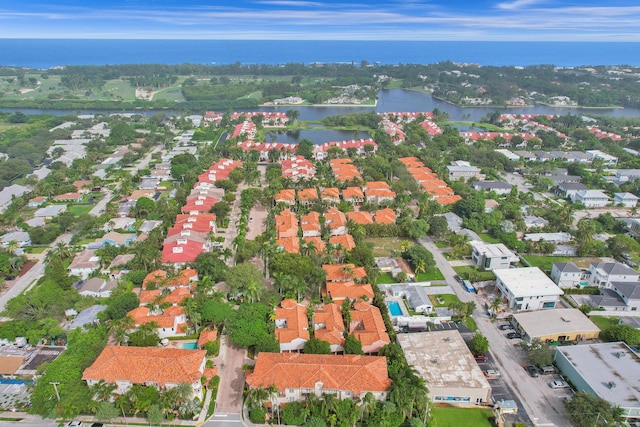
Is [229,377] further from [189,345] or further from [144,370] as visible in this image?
[144,370]

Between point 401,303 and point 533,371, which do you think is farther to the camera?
point 401,303

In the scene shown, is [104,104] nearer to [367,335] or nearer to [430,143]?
[430,143]

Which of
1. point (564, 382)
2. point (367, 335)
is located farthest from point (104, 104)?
point (564, 382)

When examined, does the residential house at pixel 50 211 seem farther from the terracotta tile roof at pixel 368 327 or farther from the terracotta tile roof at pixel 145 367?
the terracotta tile roof at pixel 368 327

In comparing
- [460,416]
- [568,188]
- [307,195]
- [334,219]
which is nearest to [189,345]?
[460,416]

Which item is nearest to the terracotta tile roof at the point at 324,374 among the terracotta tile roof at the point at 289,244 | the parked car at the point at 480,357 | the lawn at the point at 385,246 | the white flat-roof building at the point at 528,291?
the parked car at the point at 480,357

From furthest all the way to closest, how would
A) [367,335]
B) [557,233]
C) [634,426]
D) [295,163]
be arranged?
1. [295,163]
2. [557,233]
3. [367,335]
4. [634,426]
